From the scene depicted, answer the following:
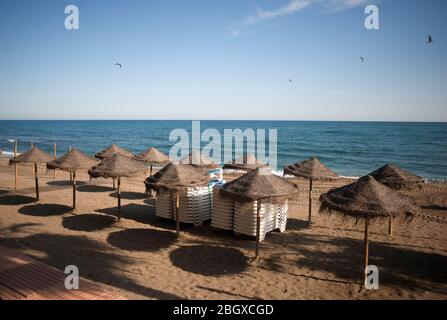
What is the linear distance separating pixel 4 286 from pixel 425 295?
27.6ft

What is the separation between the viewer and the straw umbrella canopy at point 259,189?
24.8 feet

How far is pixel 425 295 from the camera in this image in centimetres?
642

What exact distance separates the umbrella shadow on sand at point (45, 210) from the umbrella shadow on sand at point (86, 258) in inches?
90.2

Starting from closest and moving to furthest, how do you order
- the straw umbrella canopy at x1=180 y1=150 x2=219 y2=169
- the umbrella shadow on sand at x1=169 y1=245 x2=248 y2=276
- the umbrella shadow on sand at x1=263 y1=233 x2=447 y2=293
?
the umbrella shadow on sand at x1=263 y1=233 x2=447 y2=293 < the umbrella shadow on sand at x1=169 y1=245 x2=248 y2=276 < the straw umbrella canopy at x1=180 y1=150 x2=219 y2=169

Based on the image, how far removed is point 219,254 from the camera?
8.51 metres

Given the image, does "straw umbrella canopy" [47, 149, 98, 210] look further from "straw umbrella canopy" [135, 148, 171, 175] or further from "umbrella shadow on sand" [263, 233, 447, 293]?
"umbrella shadow on sand" [263, 233, 447, 293]

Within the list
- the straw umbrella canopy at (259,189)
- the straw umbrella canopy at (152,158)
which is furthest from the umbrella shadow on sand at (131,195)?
the straw umbrella canopy at (259,189)

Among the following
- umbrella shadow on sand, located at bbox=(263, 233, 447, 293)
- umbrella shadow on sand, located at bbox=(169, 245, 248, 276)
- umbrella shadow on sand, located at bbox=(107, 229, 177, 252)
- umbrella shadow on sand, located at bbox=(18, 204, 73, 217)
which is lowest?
umbrella shadow on sand, located at bbox=(263, 233, 447, 293)

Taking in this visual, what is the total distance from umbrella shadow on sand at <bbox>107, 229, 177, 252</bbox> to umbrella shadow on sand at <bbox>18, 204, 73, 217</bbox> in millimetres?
3388

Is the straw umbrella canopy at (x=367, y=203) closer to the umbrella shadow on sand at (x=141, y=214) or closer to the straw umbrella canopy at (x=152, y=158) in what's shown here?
the umbrella shadow on sand at (x=141, y=214)

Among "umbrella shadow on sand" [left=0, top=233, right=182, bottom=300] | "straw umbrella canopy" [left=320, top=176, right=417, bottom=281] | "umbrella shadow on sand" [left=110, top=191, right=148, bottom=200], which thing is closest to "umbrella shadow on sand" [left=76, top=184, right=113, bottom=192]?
"umbrella shadow on sand" [left=110, top=191, right=148, bottom=200]

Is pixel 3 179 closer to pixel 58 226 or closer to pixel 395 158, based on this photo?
pixel 58 226

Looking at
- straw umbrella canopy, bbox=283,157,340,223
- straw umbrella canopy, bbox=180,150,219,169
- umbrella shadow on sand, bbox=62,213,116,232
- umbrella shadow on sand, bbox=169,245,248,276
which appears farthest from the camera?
straw umbrella canopy, bbox=180,150,219,169

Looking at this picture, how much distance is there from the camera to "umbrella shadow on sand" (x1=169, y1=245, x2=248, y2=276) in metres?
7.51
